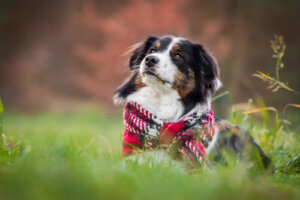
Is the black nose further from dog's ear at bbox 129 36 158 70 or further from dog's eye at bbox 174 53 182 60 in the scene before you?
dog's ear at bbox 129 36 158 70

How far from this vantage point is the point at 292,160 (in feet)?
9.43

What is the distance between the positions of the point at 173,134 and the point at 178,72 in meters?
0.66

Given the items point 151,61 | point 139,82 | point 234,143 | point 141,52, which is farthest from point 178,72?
point 234,143

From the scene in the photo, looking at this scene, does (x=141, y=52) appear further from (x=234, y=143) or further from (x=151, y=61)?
(x=234, y=143)

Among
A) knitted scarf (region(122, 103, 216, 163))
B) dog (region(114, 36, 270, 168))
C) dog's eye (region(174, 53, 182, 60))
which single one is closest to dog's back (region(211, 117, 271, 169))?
dog (region(114, 36, 270, 168))

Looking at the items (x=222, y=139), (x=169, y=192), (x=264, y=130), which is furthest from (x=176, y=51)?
(x=169, y=192)

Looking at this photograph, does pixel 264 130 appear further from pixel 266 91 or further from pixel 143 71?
pixel 266 91

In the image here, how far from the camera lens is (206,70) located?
342cm

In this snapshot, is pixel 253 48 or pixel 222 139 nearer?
pixel 222 139

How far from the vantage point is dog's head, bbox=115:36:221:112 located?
3070 millimetres

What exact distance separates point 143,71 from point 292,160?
1590 millimetres

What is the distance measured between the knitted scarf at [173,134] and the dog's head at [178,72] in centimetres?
29

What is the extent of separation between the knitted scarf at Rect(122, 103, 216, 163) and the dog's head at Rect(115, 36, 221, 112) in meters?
0.29

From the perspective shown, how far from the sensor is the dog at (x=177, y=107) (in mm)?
2861
